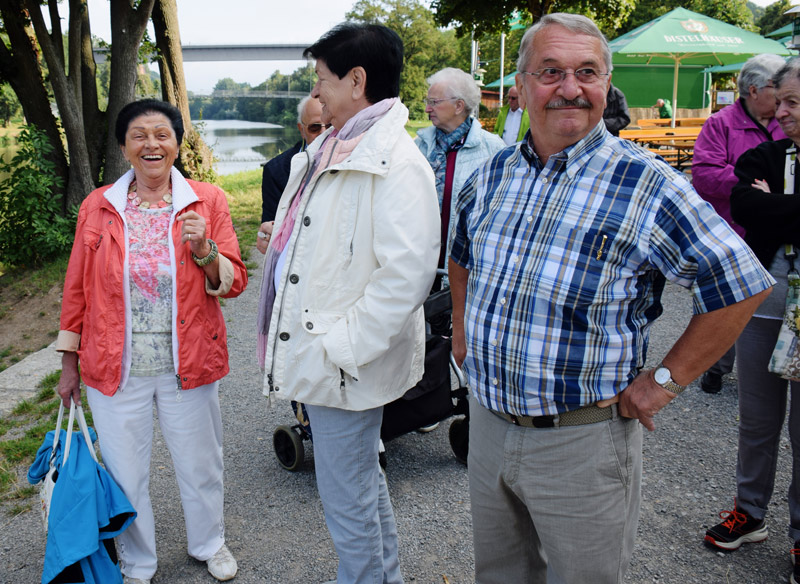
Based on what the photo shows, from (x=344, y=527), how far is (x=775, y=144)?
229 centimetres

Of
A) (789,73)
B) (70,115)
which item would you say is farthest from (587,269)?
(70,115)

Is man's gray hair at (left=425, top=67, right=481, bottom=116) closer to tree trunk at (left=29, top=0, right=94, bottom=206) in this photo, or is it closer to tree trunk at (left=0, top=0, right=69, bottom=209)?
tree trunk at (left=29, top=0, right=94, bottom=206)

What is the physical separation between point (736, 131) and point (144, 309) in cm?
317

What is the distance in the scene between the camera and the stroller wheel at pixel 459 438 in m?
3.76

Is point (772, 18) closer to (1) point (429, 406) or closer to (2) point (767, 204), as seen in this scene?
(2) point (767, 204)

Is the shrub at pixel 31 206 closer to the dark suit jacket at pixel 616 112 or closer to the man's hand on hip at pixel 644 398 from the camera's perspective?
the dark suit jacket at pixel 616 112

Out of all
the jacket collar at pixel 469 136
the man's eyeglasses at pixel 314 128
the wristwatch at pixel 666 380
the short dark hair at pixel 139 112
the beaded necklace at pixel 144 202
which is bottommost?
the wristwatch at pixel 666 380

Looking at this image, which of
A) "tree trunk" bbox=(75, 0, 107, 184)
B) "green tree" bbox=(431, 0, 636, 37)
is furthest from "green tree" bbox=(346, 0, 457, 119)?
"tree trunk" bbox=(75, 0, 107, 184)

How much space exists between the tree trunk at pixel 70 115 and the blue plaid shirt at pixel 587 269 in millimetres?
8218

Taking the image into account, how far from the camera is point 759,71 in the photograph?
3.44 m

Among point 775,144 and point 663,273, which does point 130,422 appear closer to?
point 663,273

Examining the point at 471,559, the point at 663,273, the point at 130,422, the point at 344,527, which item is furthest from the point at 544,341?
the point at 130,422

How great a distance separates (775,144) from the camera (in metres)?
2.74

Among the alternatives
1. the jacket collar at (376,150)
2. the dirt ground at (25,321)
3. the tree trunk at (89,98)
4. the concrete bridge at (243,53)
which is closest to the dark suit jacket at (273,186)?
the jacket collar at (376,150)
